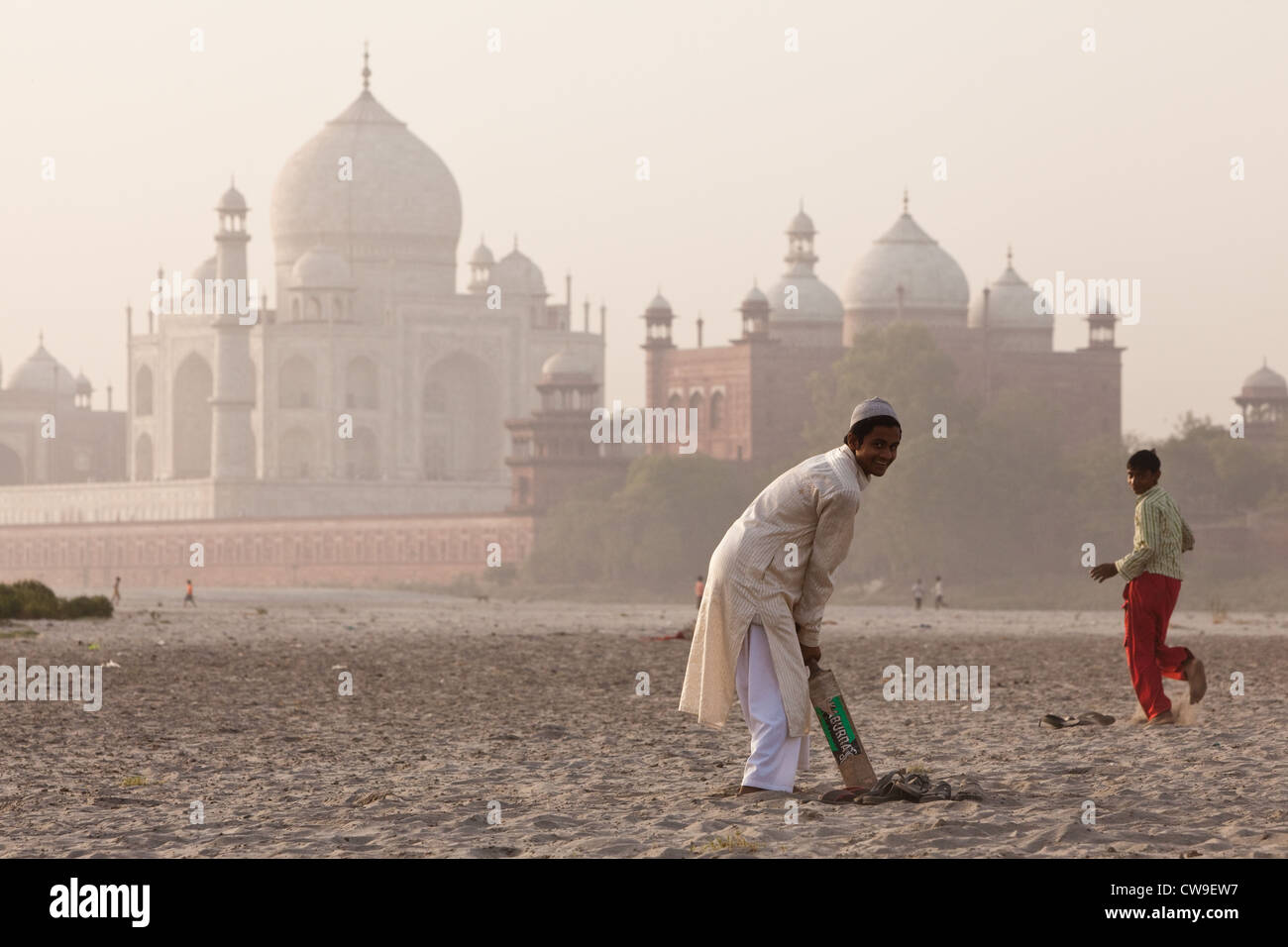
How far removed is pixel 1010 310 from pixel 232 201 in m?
22.3

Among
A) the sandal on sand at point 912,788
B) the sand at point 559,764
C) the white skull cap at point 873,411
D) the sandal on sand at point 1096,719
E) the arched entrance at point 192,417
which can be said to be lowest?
the sand at point 559,764

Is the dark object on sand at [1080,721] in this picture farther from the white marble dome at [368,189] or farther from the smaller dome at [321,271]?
the white marble dome at [368,189]

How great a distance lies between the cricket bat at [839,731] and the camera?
711 cm

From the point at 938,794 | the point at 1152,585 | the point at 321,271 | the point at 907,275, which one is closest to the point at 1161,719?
the point at 1152,585

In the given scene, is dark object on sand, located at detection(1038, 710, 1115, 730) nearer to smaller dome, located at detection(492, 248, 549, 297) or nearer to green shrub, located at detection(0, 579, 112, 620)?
green shrub, located at detection(0, 579, 112, 620)

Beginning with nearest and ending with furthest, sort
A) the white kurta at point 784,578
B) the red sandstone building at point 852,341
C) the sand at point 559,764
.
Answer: the sand at point 559,764 < the white kurta at point 784,578 < the red sandstone building at point 852,341

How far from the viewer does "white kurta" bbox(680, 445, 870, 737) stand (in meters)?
6.99

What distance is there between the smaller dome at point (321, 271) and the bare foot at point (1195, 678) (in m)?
57.7

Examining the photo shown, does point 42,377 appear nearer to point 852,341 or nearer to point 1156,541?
point 852,341

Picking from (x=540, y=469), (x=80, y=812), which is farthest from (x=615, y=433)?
(x=80, y=812)

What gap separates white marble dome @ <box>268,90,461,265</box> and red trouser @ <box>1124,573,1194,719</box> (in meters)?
59.3

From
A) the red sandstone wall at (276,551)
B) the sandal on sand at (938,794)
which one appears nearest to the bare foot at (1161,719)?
the sandal on sand at (938,794)

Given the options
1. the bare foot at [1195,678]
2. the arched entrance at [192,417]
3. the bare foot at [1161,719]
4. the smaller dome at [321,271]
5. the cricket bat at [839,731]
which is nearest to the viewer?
the cricket bat at [839,731]

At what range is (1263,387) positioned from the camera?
6075 centimetres
